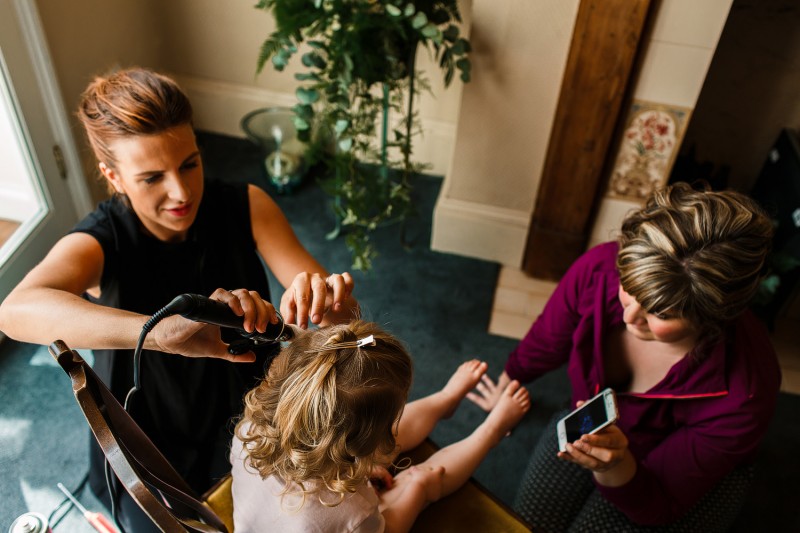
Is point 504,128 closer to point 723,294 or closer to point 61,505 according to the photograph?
point 723,294

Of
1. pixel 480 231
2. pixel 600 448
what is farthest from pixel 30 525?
pixel 480 231

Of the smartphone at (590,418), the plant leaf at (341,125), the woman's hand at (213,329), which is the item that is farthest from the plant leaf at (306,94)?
the smartphone at (590,418)

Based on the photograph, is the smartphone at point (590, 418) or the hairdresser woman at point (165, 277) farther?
the smartphone at point (590, 418)

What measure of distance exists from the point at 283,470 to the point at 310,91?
4.25 ft

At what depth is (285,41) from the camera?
1937 millimetres

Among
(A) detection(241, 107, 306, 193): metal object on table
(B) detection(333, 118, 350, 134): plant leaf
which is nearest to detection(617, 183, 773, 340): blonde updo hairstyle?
(B) detection(333, 118, 350, 134): plant leaf

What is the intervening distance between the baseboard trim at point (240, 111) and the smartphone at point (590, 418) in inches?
60.1

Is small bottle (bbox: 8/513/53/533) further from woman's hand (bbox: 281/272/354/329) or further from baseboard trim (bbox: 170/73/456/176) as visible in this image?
baseboard trim (bbox: 170/73/456/176)

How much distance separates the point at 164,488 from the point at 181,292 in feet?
1.89

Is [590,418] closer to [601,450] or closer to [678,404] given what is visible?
[601,450]

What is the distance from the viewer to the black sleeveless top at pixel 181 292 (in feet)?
4.36

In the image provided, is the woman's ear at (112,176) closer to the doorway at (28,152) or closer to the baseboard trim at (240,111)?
the doorway at (28,152)

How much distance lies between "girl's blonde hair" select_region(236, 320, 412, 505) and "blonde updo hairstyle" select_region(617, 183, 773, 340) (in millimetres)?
483

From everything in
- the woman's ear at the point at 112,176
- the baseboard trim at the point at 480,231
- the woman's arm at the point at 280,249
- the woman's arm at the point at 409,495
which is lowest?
the baseboard trim at the point at 480,231
